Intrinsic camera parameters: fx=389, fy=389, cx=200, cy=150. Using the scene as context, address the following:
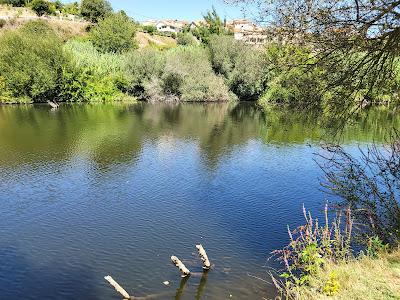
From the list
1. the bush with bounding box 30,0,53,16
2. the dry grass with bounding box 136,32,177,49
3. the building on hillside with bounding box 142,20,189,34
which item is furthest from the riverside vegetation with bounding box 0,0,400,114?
the building on hillside with bounding box 142,20,189,34

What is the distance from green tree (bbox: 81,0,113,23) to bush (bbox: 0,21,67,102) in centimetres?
3981

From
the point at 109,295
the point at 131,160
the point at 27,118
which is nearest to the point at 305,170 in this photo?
the point at 131,160

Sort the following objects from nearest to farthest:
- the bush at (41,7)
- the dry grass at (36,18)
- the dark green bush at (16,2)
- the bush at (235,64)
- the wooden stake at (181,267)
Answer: the wooden stake at (181,267) < the bush at (235,64) < the dry grass at (36,18) < the bush at (41,7) < the dark green bush at (16,2)

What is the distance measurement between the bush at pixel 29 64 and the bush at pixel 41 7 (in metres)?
32.5

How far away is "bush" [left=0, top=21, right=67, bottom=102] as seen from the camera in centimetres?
5525

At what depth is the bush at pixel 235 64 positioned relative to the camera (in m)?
65.4

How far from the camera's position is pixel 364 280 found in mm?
7445

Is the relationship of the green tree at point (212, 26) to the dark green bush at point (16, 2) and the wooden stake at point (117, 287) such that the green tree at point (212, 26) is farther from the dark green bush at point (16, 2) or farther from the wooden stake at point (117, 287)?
the wooden stake at point (117, 287)

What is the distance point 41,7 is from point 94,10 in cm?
1273

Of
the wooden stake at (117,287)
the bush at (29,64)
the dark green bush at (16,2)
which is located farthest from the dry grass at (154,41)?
the wooden stake at (117,287)

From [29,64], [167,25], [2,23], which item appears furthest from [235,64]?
[167,25]

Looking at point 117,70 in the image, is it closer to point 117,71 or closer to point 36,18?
point 117,71

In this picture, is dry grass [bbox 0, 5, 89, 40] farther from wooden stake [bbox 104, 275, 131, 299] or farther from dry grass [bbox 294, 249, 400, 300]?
Result: dry grass [bbox 294, 249, 400, 300]

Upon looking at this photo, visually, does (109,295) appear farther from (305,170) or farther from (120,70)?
(120,70)
